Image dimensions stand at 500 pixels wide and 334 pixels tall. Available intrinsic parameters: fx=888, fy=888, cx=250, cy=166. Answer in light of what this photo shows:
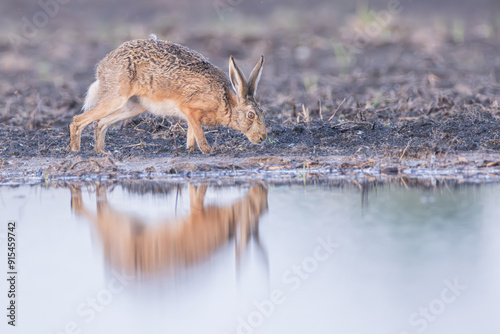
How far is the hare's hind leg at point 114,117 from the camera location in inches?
416

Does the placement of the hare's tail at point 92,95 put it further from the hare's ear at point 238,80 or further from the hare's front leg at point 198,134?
the hare's ear at point 238,80

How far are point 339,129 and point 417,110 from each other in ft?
5.26

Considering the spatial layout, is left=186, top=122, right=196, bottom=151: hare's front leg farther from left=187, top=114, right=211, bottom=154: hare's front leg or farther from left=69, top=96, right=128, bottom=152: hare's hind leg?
left=69, top=96, right=128, bottom=152: hare's hind leg

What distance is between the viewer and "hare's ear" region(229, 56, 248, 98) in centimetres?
998

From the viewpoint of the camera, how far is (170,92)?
10.3m

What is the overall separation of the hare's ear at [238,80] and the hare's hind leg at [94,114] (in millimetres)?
1250

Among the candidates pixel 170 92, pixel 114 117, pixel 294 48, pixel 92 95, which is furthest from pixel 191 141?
pixel 294 48

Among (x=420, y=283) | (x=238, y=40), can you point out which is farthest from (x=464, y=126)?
(x=238, y=40)

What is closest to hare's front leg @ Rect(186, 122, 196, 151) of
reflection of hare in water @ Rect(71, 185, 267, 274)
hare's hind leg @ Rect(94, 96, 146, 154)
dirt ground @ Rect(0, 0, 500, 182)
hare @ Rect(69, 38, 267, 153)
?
hare @ Rect(69, 38, 267, 153)

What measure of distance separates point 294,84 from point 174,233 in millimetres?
8240

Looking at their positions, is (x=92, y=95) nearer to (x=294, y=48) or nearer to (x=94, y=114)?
(x=94, y=114)

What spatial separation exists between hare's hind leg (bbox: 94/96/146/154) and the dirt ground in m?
0.16

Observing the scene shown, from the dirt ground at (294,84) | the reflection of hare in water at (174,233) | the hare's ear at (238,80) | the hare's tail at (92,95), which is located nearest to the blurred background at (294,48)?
the dirt ground at (294,84)

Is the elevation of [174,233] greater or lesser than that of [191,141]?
lesser
